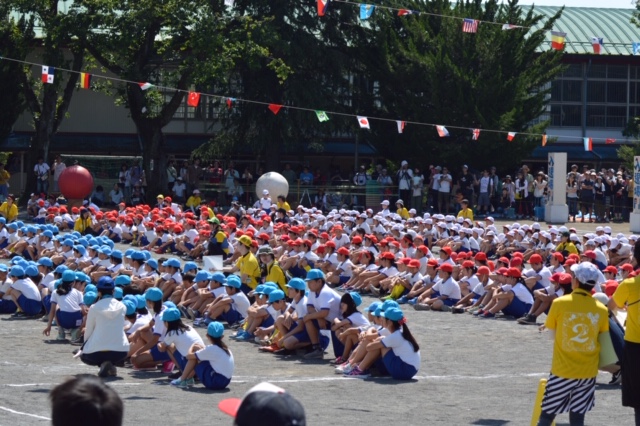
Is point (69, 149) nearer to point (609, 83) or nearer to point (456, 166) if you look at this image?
point (456, 166)

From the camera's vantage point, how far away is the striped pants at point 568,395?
8.84 meters

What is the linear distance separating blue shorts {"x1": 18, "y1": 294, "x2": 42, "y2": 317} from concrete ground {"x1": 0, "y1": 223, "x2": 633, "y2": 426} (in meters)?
1.35

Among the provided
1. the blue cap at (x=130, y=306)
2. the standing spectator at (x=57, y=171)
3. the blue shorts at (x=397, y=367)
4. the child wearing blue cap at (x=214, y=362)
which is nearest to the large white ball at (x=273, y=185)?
the standing spectator at (x=57, y=171)

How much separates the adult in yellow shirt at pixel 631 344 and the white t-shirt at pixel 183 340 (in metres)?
6.17

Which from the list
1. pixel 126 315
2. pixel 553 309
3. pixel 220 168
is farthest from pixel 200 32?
pixel 553 309

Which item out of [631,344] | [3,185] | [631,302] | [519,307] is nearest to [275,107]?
[3,185]

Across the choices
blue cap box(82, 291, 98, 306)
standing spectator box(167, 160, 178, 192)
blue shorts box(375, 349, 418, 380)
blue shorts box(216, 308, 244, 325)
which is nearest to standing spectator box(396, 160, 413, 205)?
standing spectator box(167, 160, 178, 192)

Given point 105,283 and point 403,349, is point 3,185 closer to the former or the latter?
point 105,283

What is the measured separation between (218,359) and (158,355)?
68.0 inches

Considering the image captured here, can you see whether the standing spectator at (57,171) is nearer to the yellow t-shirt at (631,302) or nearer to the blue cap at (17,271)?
the blue cap at (17,271)

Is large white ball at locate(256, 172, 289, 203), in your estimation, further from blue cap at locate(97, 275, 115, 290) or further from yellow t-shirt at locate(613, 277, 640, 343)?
yellow t-shirt at locate(613, 277, 640, 343)

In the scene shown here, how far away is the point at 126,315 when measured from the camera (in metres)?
15.4

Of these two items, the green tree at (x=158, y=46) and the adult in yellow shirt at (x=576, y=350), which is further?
the green tree at (x=158, y=46)

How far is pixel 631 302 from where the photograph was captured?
8.92 m
